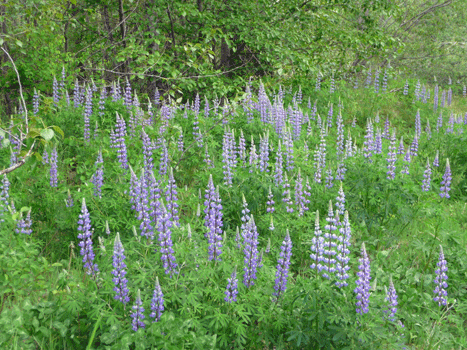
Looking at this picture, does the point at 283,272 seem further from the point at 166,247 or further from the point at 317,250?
the point at 166,247

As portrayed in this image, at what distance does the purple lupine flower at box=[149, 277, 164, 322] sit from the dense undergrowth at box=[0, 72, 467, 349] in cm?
5

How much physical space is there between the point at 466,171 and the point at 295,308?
561 cm

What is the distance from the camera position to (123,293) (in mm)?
3117

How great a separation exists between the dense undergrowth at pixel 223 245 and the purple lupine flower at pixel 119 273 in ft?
0.38

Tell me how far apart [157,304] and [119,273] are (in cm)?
36

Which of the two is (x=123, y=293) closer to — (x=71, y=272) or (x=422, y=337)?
(x=71, y=272)

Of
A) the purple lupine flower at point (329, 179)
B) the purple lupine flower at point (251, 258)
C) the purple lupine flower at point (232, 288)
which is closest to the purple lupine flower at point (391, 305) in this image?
the purple lupine flower at point (251, 258)

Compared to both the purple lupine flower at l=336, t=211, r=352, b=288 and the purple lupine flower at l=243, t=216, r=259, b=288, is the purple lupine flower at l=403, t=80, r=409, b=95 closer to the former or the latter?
the purple lupine flower at l=336, t=211, r=352, b=288

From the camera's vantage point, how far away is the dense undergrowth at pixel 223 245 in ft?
10.3

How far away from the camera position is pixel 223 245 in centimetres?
381

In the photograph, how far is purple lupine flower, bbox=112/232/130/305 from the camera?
3.07m

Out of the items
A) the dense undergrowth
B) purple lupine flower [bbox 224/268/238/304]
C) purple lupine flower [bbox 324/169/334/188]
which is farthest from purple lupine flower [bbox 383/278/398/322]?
purple lupine flower [bbox 324/169/334/188]

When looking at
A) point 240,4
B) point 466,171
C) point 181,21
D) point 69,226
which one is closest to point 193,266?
point 69,226

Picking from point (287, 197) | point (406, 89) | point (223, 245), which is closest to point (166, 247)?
point (223, 245)
